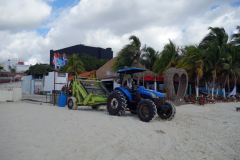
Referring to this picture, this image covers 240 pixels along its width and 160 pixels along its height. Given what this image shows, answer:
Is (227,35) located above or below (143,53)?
above

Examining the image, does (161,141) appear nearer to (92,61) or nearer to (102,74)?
(102,74)

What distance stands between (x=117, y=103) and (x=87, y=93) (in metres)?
2.77

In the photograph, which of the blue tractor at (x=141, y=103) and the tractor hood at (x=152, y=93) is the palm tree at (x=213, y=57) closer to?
the blue tractor at (x=141, y=103)

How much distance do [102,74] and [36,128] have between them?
1855 centimetres

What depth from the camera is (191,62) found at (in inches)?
808

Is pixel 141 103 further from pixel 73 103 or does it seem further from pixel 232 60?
pixel 232 60

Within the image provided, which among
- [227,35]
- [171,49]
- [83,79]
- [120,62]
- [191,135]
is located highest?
[227,35]

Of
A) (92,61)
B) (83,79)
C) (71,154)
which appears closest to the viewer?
(71,154)

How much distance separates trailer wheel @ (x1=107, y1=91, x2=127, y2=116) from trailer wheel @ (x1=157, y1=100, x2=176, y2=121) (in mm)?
1600

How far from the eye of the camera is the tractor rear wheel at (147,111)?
807 cm

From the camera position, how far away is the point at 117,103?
9.62 m

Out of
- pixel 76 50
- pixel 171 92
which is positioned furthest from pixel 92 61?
pixel 171 92

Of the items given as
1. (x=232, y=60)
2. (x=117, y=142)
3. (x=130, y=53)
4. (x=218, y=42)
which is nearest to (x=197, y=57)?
(x=232, y=60)

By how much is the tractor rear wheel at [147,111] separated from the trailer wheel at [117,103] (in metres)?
0.99
